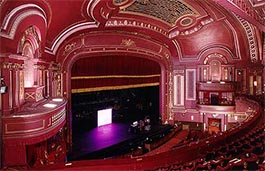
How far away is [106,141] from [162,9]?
466 cm

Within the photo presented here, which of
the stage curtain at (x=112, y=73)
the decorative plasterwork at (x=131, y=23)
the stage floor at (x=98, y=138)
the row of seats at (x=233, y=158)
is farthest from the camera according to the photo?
the stage curtain at (x=112, y=73)

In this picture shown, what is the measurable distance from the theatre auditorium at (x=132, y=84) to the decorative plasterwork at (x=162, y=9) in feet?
0.10

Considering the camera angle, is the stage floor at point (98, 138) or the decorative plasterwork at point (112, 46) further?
the decorative plasterwork at point (112, 46)

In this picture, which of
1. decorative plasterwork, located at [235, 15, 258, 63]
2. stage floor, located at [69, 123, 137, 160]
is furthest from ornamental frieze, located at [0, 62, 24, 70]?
decorative plasterwork, located at [235, 15, 258, 63]

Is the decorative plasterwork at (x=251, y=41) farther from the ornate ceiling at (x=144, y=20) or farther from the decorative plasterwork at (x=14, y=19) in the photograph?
the decorative plasterwork at (x=14, y=19)

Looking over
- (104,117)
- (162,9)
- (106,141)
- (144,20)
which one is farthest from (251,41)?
(104,117)

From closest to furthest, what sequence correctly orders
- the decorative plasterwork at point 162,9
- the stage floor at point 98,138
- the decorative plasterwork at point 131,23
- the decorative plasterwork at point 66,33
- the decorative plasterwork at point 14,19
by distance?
the decorative plasterwork at point 14,19
the decorative plasterwork at point 162,9
the decorative plasterwork at point 66,33
the stage floor at point 98,138
the decorative plasterwork at point 131,23

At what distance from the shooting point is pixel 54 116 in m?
4.86

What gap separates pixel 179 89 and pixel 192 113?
1275mm

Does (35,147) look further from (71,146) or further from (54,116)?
(71,146)

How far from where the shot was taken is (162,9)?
691 cm

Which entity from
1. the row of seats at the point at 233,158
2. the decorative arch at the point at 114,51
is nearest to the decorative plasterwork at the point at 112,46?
the decorative arch at the point at 114,51

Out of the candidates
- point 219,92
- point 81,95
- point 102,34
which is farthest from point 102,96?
point 219,92

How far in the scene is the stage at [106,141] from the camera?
6.94 meters
